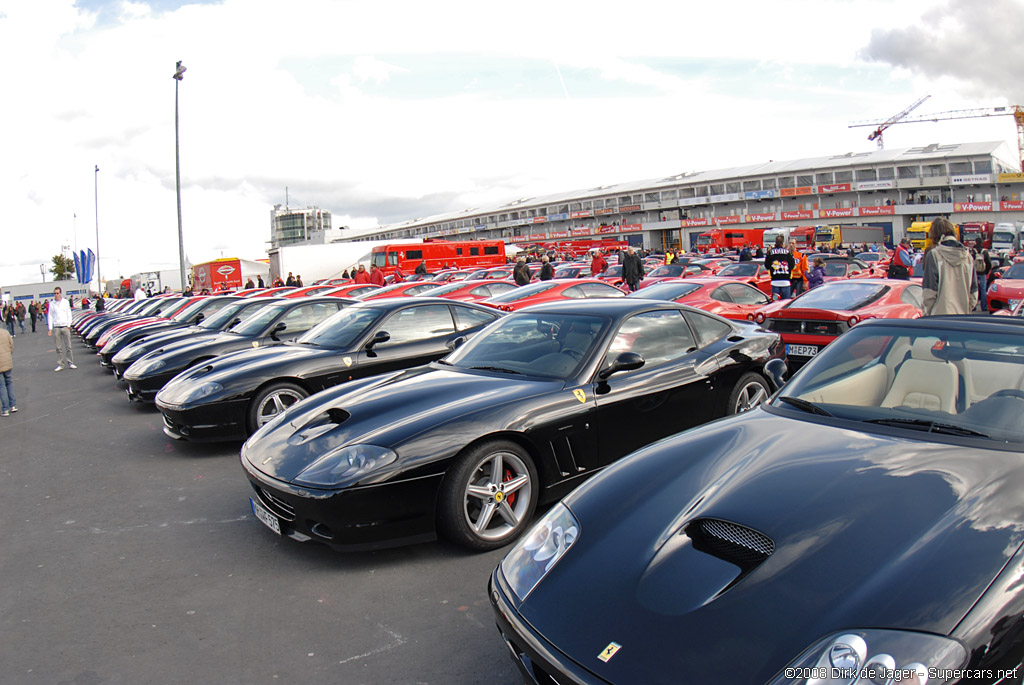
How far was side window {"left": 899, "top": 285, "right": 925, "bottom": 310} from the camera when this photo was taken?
9203mm

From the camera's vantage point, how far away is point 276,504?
3.89 m

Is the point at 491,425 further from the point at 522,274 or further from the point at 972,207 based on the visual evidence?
the point at 972,207

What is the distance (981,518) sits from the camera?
6.54 feet

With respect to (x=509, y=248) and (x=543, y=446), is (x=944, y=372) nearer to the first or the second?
(x=543, y=446)

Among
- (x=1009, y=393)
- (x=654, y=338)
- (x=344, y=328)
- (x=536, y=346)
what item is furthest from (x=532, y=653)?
(x=344, y=328)

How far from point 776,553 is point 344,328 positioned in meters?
5.74

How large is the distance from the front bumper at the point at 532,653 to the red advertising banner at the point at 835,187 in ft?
305

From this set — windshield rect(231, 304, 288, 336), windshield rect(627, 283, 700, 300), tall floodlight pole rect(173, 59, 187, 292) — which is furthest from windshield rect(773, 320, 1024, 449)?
tall floodlight pole rect(173, 59, 187, 292)

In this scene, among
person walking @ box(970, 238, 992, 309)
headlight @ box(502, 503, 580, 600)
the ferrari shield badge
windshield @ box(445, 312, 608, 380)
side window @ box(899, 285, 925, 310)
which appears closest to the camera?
the ferrari shield badge

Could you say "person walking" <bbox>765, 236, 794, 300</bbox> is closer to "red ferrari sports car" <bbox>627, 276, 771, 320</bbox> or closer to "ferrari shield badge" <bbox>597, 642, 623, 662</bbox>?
"red ferrari sports car" <bbox>627, 276, 771, 320</bbox>

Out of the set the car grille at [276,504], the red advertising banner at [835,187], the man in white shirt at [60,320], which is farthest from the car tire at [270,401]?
the red advertising banner at [835,187]

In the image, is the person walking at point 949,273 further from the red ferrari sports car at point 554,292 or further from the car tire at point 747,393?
the red ferrari sports car at point 554,292

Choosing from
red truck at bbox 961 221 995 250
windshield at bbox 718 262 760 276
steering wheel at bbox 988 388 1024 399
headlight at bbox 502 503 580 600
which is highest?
red truck at bbox 961 221 995 250

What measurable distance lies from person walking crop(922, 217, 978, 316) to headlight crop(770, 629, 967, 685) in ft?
20.4
